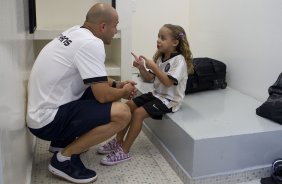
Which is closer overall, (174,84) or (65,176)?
(65,176)

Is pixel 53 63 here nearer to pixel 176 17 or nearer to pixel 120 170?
pixel 120 170

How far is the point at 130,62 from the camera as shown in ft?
9.04

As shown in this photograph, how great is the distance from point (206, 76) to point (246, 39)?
1.40 ft

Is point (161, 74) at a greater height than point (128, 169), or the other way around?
point (161, 74)

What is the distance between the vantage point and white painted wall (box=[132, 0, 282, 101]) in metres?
2.35

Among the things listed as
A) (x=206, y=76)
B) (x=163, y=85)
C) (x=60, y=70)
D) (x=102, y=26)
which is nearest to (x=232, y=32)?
(x=206, y=76)

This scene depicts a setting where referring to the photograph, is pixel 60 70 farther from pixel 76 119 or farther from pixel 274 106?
pixel 274 106

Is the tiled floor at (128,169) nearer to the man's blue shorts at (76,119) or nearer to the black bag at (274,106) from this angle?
the man's blue shorts at (76,119)

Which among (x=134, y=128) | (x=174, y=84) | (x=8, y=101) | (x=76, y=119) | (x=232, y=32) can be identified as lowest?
(x=134, y=128)

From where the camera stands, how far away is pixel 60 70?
1.67m

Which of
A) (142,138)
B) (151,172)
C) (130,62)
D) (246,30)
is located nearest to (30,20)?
(130,62)

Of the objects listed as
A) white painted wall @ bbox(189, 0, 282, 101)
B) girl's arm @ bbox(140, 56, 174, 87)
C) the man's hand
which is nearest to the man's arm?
the man's hand

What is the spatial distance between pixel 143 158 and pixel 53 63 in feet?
2.66

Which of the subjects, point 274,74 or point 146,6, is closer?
point 274,74
